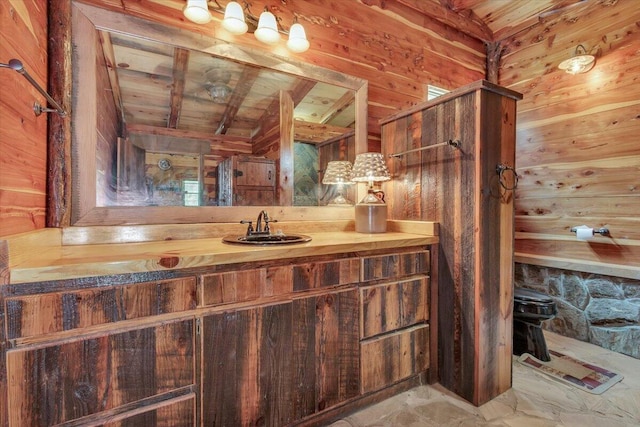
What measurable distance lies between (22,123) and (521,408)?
98.7 inches

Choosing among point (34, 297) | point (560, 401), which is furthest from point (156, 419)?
point (560, 401)

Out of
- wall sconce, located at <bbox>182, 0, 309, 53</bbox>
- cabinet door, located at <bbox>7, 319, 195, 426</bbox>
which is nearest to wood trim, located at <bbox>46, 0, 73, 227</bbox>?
wall sconce, located at <bbox>182, 0, 309, 53</bbox>

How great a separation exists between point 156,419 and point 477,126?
6.00 feet

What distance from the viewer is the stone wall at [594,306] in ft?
6.74

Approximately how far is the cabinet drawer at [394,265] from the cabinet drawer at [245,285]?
42cm

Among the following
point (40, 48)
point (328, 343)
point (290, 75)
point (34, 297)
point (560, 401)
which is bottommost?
point (560, 401)

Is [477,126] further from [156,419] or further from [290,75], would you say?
[156,419]

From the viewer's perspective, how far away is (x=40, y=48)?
A: 1.17m

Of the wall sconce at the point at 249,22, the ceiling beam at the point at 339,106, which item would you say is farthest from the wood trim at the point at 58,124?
the ceiling beam at the point at 339,106

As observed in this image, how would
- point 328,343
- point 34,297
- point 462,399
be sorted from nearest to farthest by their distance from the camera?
point 34,297
point 328,343
point 462,399

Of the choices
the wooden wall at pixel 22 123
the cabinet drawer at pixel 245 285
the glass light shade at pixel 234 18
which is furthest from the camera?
the glass light shade at pixel 234 18

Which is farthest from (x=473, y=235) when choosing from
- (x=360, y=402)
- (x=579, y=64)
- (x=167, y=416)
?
(x=579, y=64)

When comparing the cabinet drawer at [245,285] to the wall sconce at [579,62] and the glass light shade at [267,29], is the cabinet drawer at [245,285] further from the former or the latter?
the wall sconce at [579,62]

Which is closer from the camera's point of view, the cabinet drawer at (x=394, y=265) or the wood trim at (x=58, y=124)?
the wood trim at (x=58, y=124)
